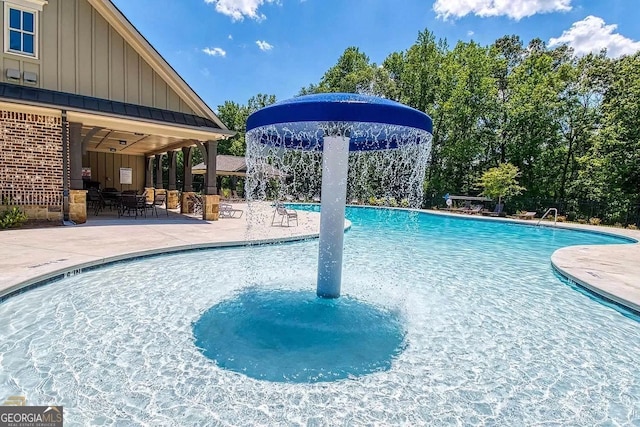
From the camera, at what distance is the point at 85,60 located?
1091 cm

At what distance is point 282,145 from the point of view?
6066 millimetres

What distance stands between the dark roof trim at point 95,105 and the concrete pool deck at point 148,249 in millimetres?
3462

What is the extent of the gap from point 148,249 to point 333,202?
4.88 meters

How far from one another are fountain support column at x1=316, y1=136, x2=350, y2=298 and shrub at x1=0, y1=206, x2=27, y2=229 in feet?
31.0

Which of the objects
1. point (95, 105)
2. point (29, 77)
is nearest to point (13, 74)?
point (29, 77)

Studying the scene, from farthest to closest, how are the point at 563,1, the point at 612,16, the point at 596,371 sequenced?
the point at 563,1 → the point at 612,16 → the point at 596,371

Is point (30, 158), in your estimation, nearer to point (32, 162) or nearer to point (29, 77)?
point (32, 162)

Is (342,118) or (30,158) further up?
(342,118)

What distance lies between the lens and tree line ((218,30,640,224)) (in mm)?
21406

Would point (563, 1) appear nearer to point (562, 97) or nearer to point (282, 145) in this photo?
point (562, 97)

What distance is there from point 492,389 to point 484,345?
0.97 metres

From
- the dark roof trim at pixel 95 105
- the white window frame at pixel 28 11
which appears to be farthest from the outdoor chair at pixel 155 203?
the white window frame at pixel 28 11

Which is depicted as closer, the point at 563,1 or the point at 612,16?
the point at 612,16

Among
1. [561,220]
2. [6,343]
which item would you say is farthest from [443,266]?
[561,220]
